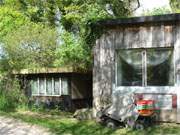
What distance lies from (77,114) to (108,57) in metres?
2.44

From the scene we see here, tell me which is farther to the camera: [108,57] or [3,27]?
[3,27]

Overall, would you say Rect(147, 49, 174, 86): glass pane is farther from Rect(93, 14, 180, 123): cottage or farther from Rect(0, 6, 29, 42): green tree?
Rect(0, 6, 29, 42): green tree

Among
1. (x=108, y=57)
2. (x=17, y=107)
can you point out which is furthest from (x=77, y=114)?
(x=17, y=107)

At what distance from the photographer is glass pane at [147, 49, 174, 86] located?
14.7m

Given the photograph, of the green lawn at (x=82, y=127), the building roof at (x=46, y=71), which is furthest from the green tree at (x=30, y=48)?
the green lawn at (x=82, y=127)

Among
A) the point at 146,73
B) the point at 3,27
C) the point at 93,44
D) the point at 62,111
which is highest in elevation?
the point at 3,27

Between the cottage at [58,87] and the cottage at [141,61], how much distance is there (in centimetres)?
444

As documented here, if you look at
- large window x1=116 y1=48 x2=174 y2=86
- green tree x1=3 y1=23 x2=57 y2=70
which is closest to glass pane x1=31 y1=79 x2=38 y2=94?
green tree x1=3 y1=23 x2=57 y2=70

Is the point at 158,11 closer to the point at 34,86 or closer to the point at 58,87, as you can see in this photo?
the point at 34,86

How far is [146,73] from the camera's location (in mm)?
15078

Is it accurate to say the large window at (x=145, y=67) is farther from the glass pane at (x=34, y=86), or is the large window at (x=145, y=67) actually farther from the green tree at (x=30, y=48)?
the green tree at (x=30, y=48)

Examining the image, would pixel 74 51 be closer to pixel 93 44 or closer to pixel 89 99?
pixel 89 99

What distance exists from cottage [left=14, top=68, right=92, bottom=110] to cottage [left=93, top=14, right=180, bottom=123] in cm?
444

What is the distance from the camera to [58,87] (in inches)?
822
